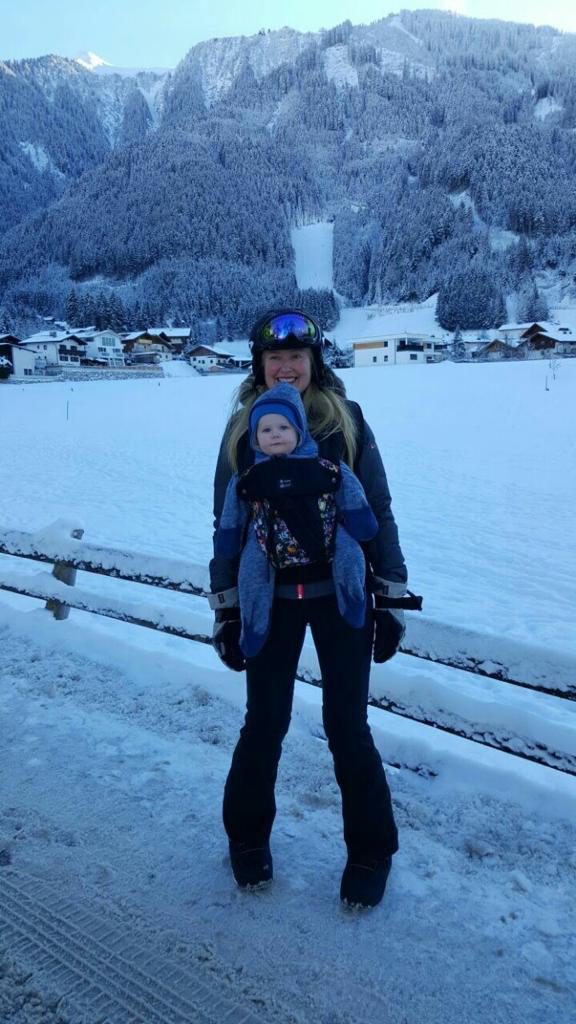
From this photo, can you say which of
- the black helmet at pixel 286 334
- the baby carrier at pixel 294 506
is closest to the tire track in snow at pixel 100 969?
the baby carrier at pixel 294 506

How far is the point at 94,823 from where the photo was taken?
2.58 metres

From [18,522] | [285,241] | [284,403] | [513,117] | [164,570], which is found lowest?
[18,522]

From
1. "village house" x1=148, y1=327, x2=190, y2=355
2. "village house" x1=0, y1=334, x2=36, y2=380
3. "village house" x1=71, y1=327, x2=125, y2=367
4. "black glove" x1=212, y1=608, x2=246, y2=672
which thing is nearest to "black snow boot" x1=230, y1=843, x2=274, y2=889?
"black glove" x1=212, y1=608, x2=246, y2=672

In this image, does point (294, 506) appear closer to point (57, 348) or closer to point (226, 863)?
point (226, 863)

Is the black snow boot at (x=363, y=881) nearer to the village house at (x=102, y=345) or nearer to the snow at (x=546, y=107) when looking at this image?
the village house at (x=102, y=345)

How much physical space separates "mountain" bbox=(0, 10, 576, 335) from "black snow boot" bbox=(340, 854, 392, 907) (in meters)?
112

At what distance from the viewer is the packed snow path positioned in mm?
1825

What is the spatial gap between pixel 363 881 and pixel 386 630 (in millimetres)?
890

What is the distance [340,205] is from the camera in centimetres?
16800

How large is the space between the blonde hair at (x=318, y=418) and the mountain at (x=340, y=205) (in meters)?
111

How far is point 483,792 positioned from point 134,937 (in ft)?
5.33

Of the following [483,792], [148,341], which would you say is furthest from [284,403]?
[148,341]

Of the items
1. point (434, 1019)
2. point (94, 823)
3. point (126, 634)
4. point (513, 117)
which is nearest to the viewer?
point (434, 1019)

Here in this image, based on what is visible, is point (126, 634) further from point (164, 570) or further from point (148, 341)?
point (148, 341)
